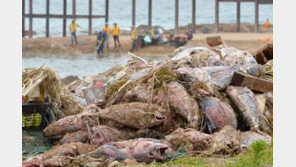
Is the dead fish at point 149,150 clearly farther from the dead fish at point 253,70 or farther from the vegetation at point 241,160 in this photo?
the dead fish at point 253,70

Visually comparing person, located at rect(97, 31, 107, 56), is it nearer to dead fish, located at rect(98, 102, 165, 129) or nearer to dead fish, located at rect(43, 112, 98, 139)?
dead fish, located at rect(43, 112, 98, 139)

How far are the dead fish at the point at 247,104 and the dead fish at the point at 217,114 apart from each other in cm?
33

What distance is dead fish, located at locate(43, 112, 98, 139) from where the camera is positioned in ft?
22.7

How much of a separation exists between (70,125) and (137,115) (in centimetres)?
108

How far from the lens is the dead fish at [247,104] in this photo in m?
7.45

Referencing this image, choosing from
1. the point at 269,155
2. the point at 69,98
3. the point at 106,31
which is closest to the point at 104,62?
the point at 106,31

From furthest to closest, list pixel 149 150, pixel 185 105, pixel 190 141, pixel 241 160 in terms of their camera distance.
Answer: pixel 185 105 < pixel 190 141 < pixel 149 150 < pixel 241 160

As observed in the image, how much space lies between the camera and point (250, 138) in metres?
6.83

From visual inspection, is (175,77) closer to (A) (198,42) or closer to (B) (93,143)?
(B) (93,143)

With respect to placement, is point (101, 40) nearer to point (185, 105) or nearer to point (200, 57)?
point (200, 57)

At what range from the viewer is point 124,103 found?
723 cm

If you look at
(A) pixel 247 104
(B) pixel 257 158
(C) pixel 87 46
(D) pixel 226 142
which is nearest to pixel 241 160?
(B) pixel 257 158

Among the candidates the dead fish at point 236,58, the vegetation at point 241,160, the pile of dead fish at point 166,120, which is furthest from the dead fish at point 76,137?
the dead fish at point 236,58

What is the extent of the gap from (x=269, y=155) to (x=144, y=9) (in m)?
113
